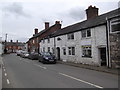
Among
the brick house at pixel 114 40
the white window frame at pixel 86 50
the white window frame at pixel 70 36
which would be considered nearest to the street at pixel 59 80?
the brick house at pixel 114 40

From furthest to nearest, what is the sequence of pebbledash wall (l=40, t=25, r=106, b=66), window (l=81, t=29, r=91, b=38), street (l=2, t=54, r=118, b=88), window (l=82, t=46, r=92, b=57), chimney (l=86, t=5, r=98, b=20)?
chimney (l=86, t=5, r=98, b=20) < window (l=81, t=29, r=91, b=38) < window (l=82, t=46, r=92, b=57) < pebbledash wall (l=40, t=25, r=106, b=66) < street (l=2, t=54, r=118, b=88)

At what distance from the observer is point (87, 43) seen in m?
20.4

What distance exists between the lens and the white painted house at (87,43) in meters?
17.9

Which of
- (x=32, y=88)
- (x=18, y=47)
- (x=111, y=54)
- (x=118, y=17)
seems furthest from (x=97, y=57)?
(x=18, y=47)

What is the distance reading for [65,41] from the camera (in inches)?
1051

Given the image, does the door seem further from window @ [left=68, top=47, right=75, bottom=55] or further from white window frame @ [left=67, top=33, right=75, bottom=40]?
white window frame @ [left=67, top=33, right=75, bottom=40]

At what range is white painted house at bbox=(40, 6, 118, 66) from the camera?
17859mm

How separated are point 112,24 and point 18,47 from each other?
118 m

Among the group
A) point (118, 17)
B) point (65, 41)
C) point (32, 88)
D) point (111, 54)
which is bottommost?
point (32, 88)

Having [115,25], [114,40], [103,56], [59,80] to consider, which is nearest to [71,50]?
[103,56]

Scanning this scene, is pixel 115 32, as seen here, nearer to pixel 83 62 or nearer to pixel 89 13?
pixel 83 62

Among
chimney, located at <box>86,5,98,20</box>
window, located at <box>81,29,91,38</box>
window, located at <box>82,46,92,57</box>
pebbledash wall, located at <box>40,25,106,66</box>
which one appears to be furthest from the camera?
chimney, located at <box>86,5,98,20</box>

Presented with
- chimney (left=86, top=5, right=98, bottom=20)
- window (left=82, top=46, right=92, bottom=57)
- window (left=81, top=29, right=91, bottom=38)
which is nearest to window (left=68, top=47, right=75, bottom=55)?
window (left=82, top=46, right=92, bottom=57)

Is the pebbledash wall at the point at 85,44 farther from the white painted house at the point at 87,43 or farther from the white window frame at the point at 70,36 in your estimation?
the white window frame at the point at 70,36
